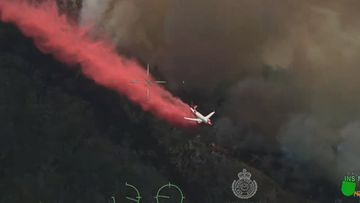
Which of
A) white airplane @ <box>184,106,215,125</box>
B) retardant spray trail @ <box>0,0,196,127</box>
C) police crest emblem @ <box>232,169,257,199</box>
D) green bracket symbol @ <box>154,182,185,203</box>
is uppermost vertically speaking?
retardant spray trail @ <box>0,0,196,127</box>

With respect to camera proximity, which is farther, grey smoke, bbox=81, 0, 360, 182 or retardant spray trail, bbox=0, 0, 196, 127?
retardant spray trail, bbox=0, 0, 196, 127

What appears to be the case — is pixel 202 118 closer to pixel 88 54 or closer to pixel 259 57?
pixel 259 57

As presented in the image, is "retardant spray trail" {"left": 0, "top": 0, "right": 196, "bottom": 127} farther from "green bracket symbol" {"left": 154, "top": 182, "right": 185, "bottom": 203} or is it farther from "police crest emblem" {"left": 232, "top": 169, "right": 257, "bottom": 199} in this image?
"police crest emblem" {"left": 232, "top": 169, "right": 257, "bottom": 199}

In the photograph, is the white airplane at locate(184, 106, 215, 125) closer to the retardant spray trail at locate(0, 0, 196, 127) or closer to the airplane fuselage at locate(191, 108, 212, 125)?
the airplane fuselage at locate(191, 108, 212, 125)

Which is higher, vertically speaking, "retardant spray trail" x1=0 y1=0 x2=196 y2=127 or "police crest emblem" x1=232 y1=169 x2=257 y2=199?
"retardant spray trail" x1=0 y1=0 x2=196 y2=127

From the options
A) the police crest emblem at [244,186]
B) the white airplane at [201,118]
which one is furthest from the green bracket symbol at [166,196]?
the white airplane at [201,118]

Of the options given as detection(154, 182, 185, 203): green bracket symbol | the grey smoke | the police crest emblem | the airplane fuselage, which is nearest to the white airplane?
the airplane fuselage
